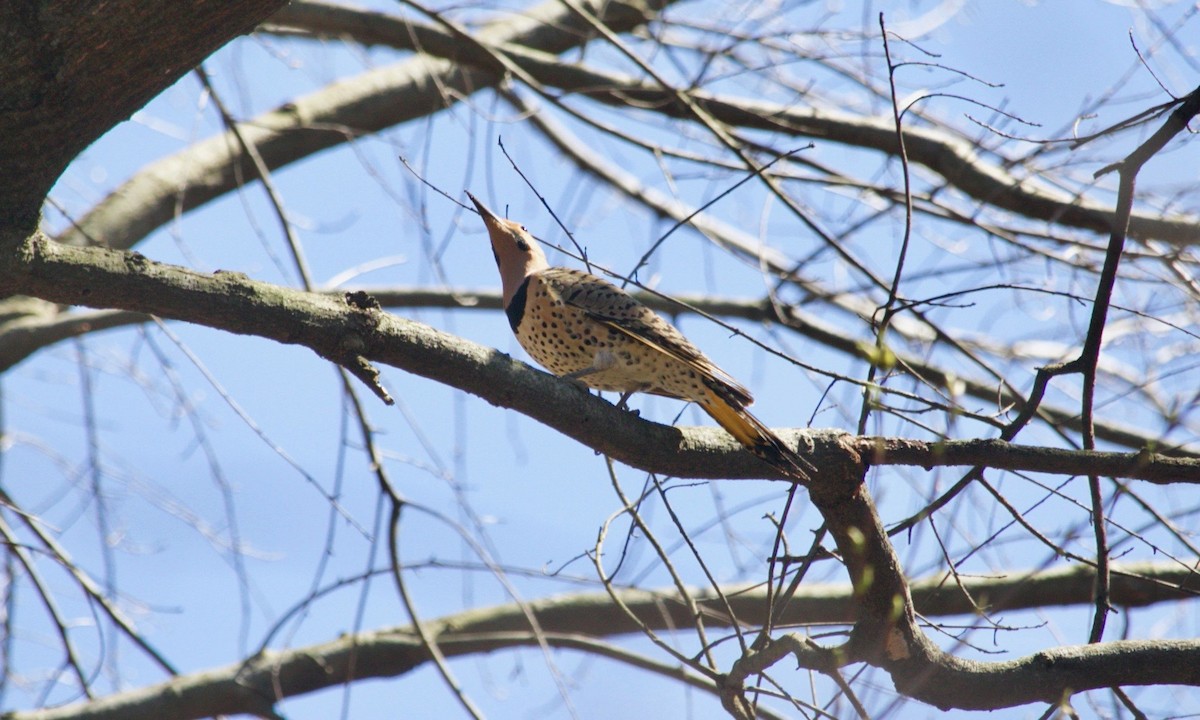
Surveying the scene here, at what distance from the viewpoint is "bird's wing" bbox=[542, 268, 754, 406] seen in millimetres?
3418

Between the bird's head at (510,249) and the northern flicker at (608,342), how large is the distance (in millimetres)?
52

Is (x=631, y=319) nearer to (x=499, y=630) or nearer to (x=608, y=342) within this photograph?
(x=608, y=342)

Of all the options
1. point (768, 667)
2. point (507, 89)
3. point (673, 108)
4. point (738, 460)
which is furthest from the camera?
point (507, 89)

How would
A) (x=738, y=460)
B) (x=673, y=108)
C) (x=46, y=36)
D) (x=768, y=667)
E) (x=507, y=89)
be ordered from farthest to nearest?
(x=507, y=89) → (x=673, y=108) → (x=738, y=460) → (x=768, y=667) → (x=46, y=36)

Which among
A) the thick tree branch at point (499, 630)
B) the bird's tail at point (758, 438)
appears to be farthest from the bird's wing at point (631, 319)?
the thick tree branch at point (499, 630)

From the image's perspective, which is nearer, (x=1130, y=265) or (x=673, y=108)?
(x=1130, y=265)

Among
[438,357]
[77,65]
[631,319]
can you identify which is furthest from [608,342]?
[77,65]

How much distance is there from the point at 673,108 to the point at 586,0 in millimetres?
1109

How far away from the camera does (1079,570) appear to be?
4.80 meters

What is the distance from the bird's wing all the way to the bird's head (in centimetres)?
41

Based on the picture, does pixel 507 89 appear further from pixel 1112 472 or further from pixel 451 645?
pixel 1112 472

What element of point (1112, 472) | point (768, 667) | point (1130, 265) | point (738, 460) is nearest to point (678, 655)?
point (768, 667)

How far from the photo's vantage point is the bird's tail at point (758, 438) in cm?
265

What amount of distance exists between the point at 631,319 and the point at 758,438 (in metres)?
0.99
